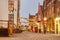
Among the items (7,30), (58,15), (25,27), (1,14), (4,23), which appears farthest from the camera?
(25,27)

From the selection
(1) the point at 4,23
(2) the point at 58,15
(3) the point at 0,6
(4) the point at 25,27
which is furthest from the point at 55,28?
(4) the point at 25,27

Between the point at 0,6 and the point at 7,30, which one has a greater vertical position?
the point at 0,6

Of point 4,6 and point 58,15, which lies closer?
point 4,6

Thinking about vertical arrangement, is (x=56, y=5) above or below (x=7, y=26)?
above

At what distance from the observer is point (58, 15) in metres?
48.7

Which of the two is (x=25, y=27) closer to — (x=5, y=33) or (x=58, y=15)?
(x=58, y=15)

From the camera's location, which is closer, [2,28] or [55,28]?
[2,28]

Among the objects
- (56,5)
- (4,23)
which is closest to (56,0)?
(56,5)

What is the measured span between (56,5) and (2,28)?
2406cm

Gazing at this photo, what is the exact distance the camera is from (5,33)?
99.7 ft

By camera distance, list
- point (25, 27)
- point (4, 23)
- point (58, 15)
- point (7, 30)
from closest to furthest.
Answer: point (7, 30), point (4, 23), point (58, 15), point (25, 27)

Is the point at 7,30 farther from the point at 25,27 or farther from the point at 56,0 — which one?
the point at 25,27

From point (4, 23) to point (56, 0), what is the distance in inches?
879

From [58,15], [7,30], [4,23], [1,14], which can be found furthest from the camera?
[58,15]
